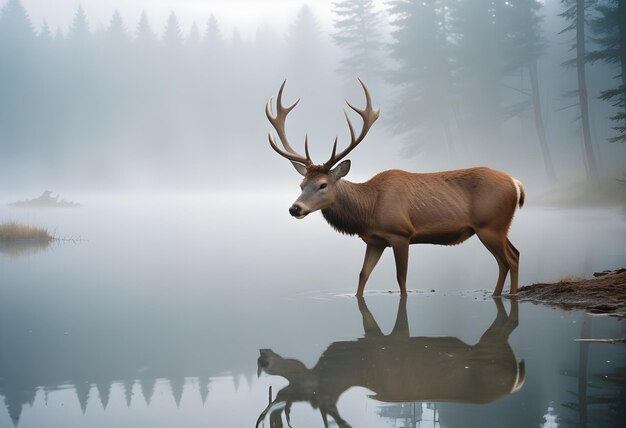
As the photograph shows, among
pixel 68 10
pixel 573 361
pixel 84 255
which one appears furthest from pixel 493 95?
pixel 68 10

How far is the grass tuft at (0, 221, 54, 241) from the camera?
57.2 ft

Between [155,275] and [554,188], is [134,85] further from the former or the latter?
[155,275]

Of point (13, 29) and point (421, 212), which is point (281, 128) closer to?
point (421, 212)

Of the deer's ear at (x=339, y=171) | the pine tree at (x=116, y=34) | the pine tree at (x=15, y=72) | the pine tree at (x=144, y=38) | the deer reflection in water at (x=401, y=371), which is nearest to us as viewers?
the deer reflection in water at (x=401, y=371)

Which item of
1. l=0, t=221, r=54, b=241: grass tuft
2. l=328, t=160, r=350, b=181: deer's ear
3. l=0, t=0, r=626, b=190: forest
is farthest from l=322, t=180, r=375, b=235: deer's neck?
l=0, t=0, r=626, b=190: forest

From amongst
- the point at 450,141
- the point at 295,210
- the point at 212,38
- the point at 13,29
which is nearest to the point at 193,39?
the point at 212,38

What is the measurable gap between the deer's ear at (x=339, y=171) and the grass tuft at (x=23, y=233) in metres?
10.4

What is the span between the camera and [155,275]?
12.2 meters

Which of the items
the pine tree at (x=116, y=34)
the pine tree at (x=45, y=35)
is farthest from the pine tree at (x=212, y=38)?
the pine tree at (x=45, y=35)

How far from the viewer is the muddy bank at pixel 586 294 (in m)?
7.97

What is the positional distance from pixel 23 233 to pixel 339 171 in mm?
10883

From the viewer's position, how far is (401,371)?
18.6 feet

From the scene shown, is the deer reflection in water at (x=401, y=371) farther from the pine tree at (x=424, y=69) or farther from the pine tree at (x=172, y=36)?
the pine tree at (x=172, y=36)

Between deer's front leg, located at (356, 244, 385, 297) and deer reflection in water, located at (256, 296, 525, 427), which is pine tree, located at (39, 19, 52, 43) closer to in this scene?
deer's front leg, located at (356, 244, 385, 297)
